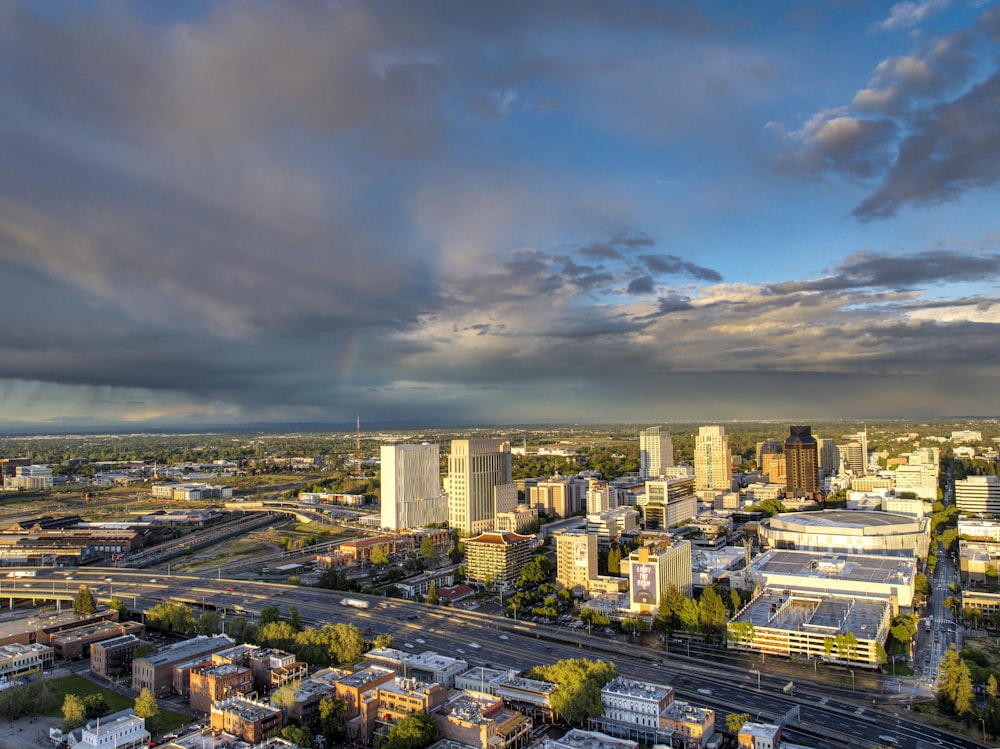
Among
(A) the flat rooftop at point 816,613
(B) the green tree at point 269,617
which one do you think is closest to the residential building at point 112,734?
(B) the green tree at point 269,617

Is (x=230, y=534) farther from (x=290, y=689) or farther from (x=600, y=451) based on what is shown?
(x=600, y=451)

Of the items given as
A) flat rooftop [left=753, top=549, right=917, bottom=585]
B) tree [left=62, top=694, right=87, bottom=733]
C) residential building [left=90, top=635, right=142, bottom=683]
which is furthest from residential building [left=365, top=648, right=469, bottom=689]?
flat rooftop [left=753, top=549, right=917, bottom=585]

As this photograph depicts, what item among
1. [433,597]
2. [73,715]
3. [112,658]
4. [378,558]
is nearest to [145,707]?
[73,715]

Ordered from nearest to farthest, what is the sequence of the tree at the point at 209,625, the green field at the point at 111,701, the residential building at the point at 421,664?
the green field at the point at 111,701
the residential building at the point at 421,664
the tree at the point at 209,625

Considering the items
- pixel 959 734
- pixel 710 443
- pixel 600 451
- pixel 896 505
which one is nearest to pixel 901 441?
pixel 600 451

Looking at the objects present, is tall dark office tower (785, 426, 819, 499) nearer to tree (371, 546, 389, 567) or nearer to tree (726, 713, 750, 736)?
tree (371, 546, 389, 567)

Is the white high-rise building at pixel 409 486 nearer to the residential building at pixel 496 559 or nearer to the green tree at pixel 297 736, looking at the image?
the residential building at pixel 496 559

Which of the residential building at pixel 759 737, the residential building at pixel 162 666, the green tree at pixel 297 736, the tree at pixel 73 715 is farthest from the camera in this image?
the residential building at pixel 162 666
